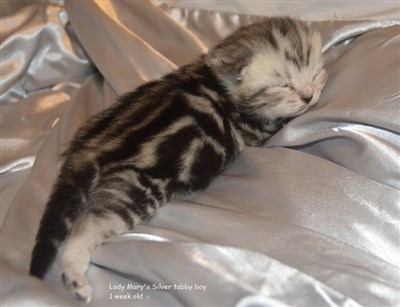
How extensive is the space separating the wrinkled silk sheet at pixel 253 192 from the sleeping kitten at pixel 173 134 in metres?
0.03

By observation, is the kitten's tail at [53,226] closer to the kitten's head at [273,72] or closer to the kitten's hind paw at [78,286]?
the kitten's hind paw at [78,286]

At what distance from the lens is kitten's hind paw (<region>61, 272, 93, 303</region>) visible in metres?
0.84

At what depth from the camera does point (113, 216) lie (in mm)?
907

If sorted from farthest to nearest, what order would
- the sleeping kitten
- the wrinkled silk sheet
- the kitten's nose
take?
the kitten's nose
the sleeping kitten
the wrinkled silk sheet

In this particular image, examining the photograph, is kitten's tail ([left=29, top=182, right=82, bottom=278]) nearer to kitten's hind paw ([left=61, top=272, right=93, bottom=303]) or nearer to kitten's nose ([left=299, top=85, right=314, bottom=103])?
kitten's hind paw ([left=61, top=272, right=93, bottom=303])

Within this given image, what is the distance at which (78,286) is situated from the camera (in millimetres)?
844

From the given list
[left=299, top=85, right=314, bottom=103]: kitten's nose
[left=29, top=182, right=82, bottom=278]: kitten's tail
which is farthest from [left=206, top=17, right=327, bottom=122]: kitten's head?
[left=29, top=182, right=82, bottom=278]: kitten's tail

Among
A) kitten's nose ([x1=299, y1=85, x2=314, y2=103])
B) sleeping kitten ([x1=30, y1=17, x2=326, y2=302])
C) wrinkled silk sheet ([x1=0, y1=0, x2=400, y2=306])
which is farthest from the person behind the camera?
kitten's nose ([x1=299, y1=85, x2=314, y2=103])

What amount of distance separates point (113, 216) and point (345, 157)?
0.42 m

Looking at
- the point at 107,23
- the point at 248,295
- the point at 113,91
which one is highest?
the point at 107,23

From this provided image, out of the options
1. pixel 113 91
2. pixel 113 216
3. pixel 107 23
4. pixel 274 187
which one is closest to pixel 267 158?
pixel 274 187

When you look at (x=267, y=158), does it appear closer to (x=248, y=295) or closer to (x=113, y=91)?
(x=248, y=295)

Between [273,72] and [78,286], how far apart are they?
1.86 ft

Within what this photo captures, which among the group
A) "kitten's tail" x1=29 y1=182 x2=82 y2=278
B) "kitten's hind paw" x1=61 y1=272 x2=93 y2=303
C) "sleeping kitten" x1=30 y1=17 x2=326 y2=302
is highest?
"sleeping kitten" x1=30 y1=17 x2=326 y2=302
